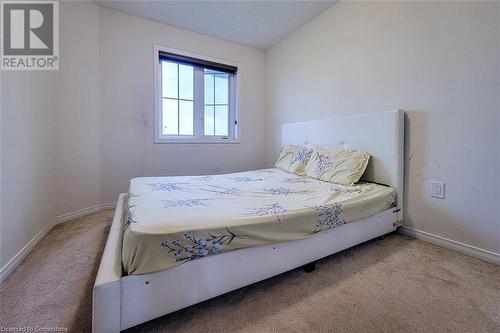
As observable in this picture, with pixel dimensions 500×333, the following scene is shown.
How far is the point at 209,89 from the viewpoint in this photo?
131 inches

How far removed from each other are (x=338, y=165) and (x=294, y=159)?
61 centimetres

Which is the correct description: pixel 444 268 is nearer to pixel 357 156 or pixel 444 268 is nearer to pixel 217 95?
pixel 357 156

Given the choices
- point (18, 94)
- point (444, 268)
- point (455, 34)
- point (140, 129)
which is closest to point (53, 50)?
point (18, 94)

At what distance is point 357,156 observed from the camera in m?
2.03

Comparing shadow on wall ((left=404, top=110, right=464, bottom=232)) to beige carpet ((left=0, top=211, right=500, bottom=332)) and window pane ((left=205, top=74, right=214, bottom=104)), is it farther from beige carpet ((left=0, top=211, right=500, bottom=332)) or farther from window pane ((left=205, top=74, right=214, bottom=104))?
window pane ((left=205, top=74, right=214, bottom=104))

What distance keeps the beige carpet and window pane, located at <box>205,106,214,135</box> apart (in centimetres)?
216

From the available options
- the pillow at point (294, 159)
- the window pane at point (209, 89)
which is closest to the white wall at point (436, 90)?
the pillow at point (294, 159)

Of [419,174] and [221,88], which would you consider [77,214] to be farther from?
[419,174]

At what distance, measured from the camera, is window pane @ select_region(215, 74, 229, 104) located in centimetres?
341

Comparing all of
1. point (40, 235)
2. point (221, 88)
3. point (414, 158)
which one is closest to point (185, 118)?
point (221, 88)

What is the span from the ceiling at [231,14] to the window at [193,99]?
1.26ft

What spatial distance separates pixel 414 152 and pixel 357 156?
43cm

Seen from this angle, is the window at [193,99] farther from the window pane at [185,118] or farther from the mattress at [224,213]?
the mattress at [224,213]

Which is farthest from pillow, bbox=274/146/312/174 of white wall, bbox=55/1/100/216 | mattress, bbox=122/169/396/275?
white wall, bbox=55/1/100/216
